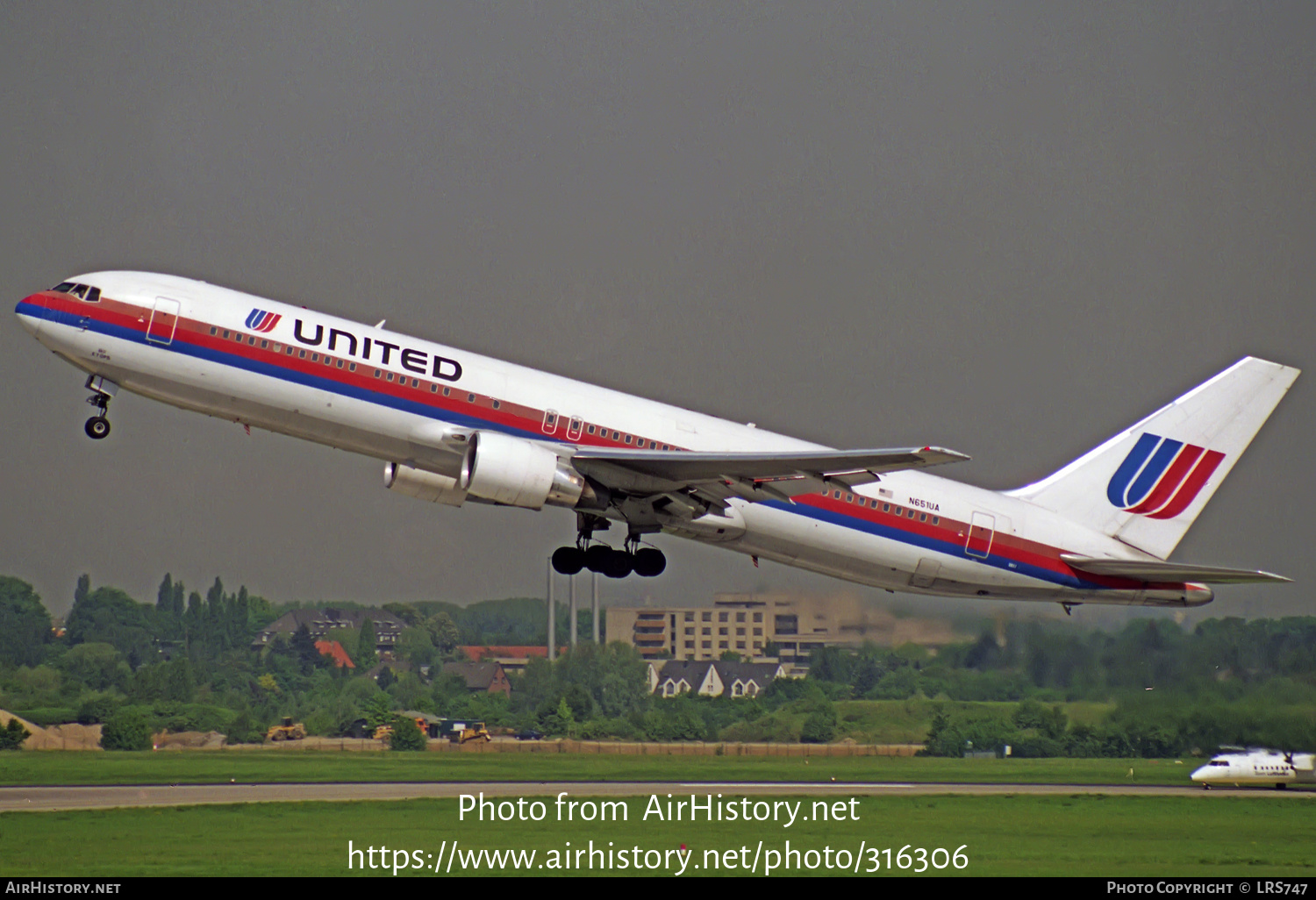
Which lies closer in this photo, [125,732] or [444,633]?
[125,732]

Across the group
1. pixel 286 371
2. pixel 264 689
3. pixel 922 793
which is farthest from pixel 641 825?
pixel 264 689

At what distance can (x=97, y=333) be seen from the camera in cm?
3008

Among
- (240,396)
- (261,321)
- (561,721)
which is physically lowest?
(561,721)

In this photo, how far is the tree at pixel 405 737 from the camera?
156 ft

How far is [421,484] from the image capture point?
109 feet

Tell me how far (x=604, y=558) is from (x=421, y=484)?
15.4ft

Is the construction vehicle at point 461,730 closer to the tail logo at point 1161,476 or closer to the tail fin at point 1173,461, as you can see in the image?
the tail fin at point 1173,461

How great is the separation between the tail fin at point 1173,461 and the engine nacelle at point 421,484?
563 inches

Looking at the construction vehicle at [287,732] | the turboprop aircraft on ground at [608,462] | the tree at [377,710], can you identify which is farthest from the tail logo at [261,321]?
the construction vehicle at [287,732]

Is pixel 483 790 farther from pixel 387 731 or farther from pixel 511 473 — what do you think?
pixel 511 473

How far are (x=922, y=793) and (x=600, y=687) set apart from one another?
36.2 feet

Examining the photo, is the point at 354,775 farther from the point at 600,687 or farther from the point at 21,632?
the point at 21,632

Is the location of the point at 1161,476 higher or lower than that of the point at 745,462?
higher

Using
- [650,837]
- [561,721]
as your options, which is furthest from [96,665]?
[650,837]
